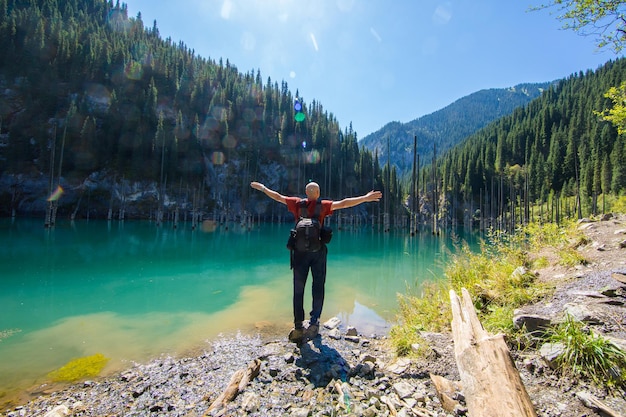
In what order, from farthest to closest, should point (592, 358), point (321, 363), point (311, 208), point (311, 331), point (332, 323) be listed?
1. point (332, 323)
2. point (311, 331)
3. point (311, 208)
4. point (321, 363)
5. point (592, 358)

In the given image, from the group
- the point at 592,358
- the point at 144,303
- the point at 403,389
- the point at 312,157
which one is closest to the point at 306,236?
the point at 403,389

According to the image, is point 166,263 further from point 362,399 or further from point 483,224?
point 483,224

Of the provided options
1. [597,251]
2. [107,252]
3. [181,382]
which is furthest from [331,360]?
[107,252]

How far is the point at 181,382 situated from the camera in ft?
13.5

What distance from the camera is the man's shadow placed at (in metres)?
3.76

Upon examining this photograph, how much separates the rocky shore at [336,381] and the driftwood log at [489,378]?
22.7 inches

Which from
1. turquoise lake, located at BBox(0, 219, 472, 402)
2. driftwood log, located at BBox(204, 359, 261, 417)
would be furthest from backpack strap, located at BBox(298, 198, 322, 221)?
turquoise lake, located at BBox(0, 219, 472, 402)

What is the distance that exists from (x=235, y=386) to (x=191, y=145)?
255 ft

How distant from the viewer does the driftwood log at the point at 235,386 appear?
10.5ft

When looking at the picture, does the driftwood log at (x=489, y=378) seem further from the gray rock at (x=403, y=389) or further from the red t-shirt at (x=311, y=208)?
the red t-shirt at (x=311, y=208)

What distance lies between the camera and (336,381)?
3.58 meters

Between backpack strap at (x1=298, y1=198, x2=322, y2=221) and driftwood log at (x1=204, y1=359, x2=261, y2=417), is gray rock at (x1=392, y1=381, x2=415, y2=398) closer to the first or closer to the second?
driftwood log at (x1=204, y1=359, x2=261, y2=417)

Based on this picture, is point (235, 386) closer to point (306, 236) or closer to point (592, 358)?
point (306, 236)

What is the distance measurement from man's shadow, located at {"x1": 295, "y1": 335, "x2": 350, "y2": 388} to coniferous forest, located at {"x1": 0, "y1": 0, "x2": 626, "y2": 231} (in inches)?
1272
